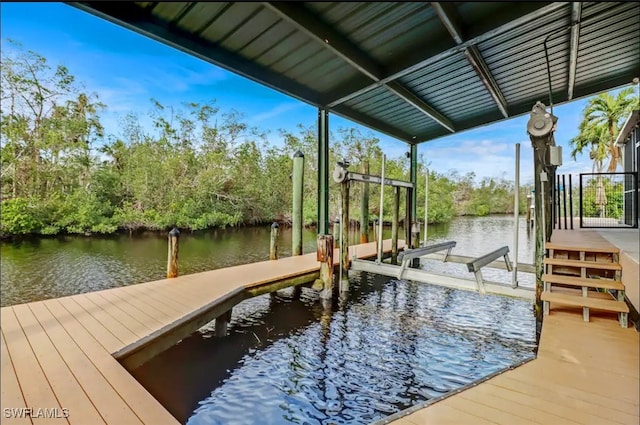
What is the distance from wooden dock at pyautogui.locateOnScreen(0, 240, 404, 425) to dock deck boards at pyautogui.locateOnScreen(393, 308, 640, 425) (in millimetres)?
1542

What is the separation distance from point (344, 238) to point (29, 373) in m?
4.01

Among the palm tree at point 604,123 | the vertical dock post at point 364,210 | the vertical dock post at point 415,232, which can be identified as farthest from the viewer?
the palm tree at point 604,123

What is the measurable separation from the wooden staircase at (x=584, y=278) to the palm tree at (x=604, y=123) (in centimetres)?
1425

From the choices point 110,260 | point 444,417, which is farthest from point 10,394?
point 110,260

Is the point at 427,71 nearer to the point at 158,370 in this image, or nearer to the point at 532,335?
the point at 532,335

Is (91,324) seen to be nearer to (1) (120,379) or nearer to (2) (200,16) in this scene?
(1) (120,379)

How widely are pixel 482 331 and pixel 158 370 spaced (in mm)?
3679

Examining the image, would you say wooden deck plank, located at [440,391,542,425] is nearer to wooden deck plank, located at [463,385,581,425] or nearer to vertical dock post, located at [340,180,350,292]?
wooden deck plank, located at [463,385,581,425]

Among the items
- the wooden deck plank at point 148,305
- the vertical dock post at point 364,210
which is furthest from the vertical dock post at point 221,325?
the vertical dock post at point 364,210

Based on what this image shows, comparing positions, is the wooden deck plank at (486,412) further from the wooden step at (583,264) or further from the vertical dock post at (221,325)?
the vertical dock post at (221,325)

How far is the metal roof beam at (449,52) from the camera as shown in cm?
339

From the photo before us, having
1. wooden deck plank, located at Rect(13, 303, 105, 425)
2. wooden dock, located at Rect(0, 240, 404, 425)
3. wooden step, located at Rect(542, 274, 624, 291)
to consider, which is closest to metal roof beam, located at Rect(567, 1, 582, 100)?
wooden step, located at Rect(542, 274, 624, 291)

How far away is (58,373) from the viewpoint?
199 centimetres

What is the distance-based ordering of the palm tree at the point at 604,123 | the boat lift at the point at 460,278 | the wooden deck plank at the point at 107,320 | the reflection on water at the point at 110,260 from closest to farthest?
1. the wooden deck plank at the point at 107,320
2. the boat lift at the point at 460,278
3. the reflection on water at the point at 110,260
4. the palm tree at the point at 604,123
